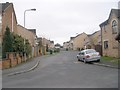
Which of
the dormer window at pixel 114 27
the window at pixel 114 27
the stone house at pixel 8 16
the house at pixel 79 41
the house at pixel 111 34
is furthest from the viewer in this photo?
the house at pixel 79 41

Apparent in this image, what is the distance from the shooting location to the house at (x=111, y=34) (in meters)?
33.3

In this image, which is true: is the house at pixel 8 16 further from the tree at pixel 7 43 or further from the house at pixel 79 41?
the house at pixel 79 41

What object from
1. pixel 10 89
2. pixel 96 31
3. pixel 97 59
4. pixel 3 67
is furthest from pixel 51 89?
pixel 96 31

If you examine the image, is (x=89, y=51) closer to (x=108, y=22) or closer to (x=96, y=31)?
(x=108, y=22)

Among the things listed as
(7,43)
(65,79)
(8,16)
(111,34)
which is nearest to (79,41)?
(8,16)

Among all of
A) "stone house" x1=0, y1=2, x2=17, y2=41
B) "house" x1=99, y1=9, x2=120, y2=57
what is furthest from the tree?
"house" x1=99, y1=9, x2=120, y2=57

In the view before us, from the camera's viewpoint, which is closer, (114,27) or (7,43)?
(7,43)

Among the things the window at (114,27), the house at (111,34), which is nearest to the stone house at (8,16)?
the house at (111,34)

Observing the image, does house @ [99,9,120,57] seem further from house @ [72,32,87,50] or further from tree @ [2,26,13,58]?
house @ [72,32,87,50]

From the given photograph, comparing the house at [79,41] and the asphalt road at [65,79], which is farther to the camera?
the house at [79,41]

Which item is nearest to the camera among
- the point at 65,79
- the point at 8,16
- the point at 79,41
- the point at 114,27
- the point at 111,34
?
the point at 65,79

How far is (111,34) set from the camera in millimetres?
35281

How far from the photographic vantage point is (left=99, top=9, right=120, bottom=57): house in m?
33.3

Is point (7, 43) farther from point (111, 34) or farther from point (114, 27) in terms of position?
point (111, 34)
